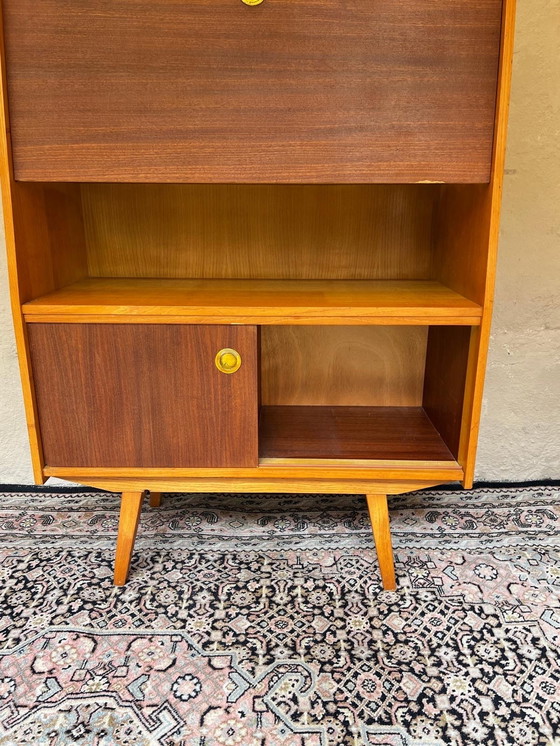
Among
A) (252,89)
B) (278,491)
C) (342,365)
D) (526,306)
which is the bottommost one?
(278,491)

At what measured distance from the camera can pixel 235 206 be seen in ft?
3.43

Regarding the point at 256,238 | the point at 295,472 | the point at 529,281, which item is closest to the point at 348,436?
the point at 295,472

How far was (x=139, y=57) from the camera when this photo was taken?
706 millimetres

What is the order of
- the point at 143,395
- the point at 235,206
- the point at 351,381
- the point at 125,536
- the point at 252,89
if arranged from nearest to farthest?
the point at 252,89, the point at 143,395, the point at 125,536, the point at 235,206, the point at 351,381

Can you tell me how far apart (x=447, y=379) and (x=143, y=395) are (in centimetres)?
53

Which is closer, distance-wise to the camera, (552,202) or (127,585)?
(127,585)

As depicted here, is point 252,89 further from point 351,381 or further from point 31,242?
point 351,381

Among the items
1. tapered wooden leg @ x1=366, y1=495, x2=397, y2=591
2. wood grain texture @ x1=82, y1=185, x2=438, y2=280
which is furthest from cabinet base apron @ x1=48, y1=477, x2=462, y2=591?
wood grain texture @ x1=82, y1=185, x2=438, y2=280

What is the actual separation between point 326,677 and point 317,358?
609mm

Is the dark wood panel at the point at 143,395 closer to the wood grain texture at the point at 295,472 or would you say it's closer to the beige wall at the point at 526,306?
the wood grain texture at the point at 295,472

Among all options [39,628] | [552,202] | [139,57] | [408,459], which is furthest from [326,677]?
[552,202]

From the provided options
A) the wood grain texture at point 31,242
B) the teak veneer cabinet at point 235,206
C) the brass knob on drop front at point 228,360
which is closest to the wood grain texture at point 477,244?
the teak veneer cabinet at point 235,206

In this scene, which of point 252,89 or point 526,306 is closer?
point 252,89

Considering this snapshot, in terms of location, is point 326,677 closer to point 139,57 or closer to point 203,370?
point 203,370
